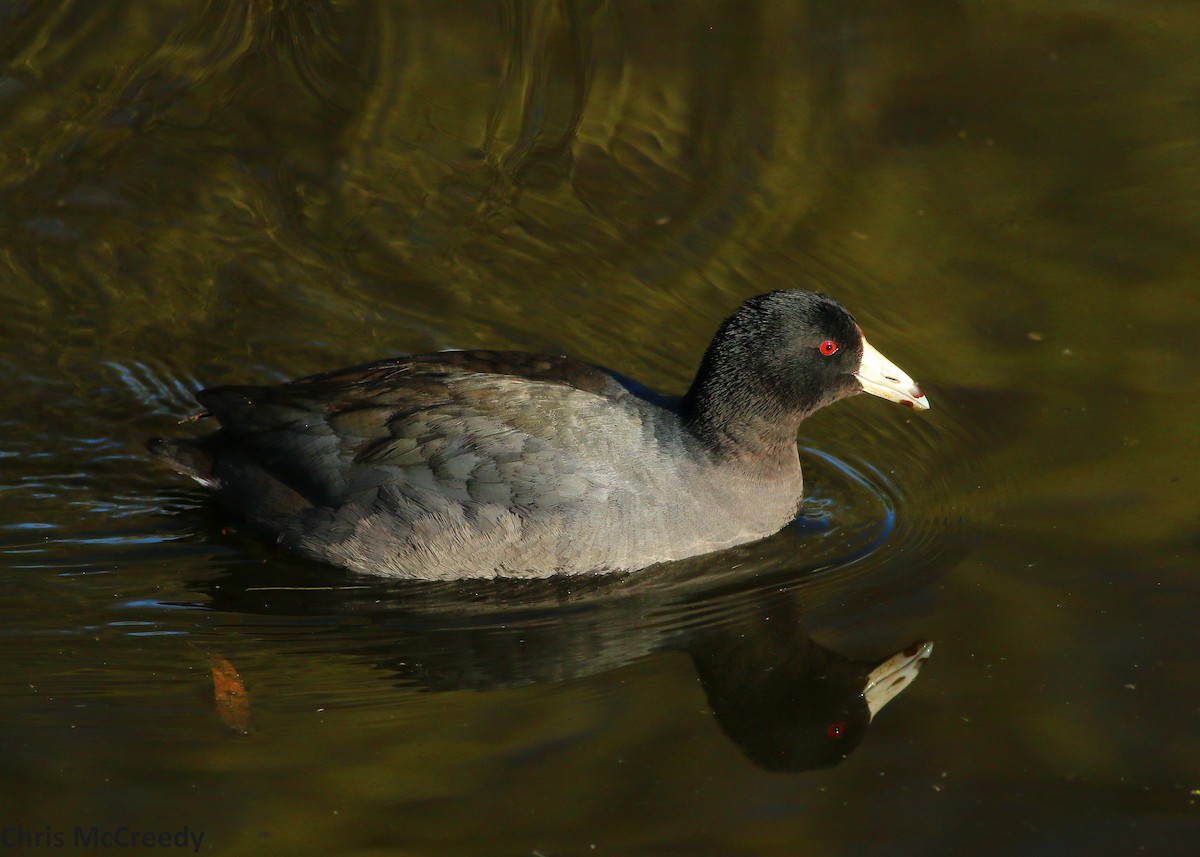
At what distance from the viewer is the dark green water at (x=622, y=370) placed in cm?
502

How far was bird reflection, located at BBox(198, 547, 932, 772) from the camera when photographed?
5.43 meters

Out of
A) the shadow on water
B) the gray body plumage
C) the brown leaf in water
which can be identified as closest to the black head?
the gray body plumage

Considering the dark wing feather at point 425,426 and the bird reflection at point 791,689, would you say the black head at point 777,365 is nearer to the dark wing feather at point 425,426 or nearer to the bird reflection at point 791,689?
the dark wing feather at point 425,426

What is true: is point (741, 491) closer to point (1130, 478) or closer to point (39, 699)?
point (1130, 478)

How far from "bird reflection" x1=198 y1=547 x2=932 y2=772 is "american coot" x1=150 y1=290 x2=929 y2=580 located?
185mm

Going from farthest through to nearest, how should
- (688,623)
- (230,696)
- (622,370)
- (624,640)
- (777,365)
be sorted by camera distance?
(622,370)
(777,365)
(688,623)
(624,640)
(230,696)

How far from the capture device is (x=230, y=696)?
18.1ft

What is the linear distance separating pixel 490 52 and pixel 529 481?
4.88 metres

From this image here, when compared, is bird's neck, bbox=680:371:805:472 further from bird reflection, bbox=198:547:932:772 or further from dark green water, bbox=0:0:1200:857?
bird reflection, bbox=198:547:932:772

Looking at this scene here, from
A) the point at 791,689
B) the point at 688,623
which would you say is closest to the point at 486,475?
the point at 688,623

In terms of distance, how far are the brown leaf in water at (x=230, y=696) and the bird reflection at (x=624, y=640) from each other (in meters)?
0.46

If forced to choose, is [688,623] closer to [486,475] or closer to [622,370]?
[486,475]

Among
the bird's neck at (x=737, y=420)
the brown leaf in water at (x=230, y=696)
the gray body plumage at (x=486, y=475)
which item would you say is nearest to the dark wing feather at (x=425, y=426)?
the gray body plumage at (x=486, y=475)

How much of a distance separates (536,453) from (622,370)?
169 cm
